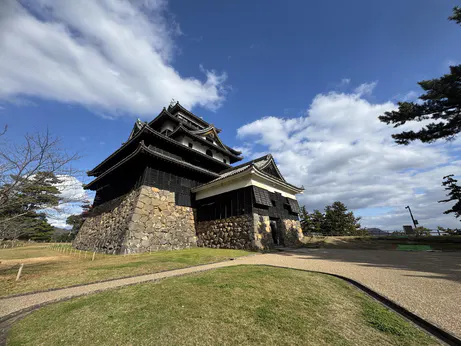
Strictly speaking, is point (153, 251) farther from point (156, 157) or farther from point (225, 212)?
point (156, 157)

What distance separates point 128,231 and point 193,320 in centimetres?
1101

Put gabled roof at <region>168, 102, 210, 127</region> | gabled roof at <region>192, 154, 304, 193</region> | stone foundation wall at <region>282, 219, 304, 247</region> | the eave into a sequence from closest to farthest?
the eave → gabled roof at <region>192, 154, 304, 193</region> → stone foundation wall at <region>282, 219, 304, 247</region> → gabled roof at <region>168, 102, 210, 127</region>

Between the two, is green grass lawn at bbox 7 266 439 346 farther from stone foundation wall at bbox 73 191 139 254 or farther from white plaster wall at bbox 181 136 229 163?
white plaster wall at bbox 181 136 229 163

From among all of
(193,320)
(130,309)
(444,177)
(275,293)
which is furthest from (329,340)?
(444,177)

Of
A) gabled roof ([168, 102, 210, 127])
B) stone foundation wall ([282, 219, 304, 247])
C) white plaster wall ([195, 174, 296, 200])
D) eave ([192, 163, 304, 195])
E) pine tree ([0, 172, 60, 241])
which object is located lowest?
stone foundation wall ([282, 219, 304, 247])

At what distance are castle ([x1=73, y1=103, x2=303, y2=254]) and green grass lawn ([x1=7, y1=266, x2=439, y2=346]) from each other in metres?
8.59

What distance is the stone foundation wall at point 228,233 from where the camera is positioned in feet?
43.5

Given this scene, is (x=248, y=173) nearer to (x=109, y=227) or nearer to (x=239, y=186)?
(x=239, y=186)

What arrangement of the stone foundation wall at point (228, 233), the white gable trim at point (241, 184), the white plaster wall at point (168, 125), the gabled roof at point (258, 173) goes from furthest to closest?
the white plaster wall at point (168, 125), the white gable trim at point (241, 184), the gabled roof at point (258, 173), the stone foundation wall at point (228, 233)

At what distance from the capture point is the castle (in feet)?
43.7

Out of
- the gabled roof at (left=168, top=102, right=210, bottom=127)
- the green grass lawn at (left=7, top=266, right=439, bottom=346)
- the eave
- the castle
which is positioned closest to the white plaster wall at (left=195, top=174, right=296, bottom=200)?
the castle

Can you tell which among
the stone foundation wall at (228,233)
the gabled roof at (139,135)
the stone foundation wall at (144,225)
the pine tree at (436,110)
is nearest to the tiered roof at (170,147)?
the gabled roof at (139,135)

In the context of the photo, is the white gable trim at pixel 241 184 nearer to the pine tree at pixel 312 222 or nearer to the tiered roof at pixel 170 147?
the tiered roof at pixel 170 147

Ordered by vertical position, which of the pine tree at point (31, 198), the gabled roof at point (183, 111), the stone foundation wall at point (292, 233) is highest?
the gabled roof at point (183, 111)
